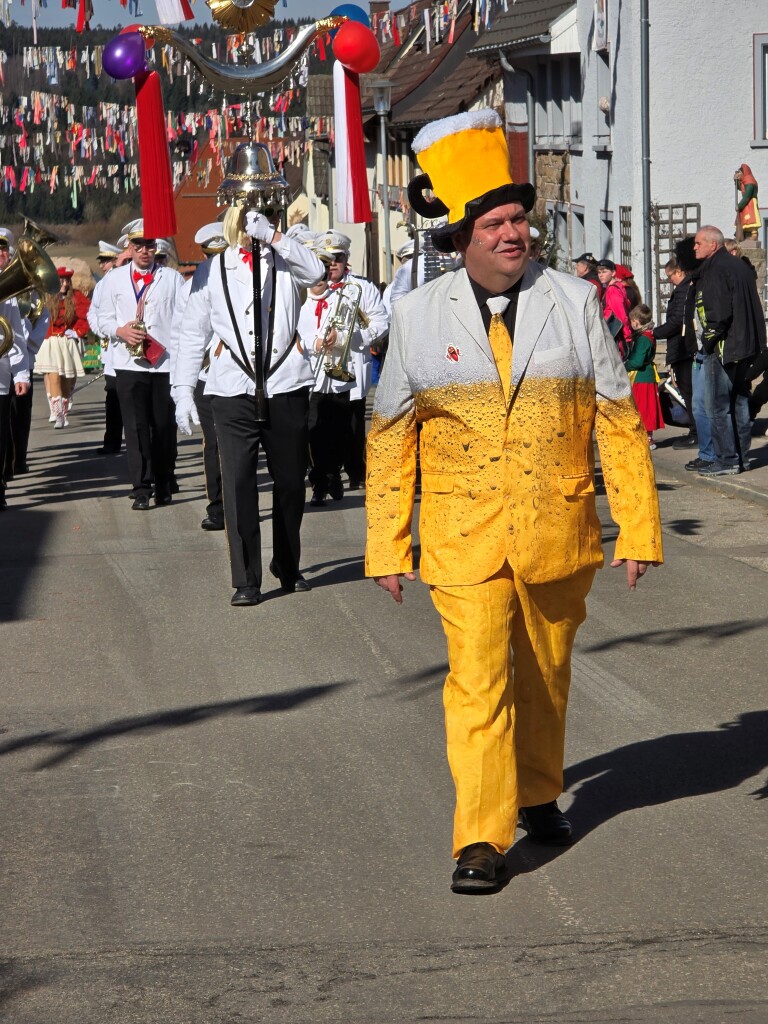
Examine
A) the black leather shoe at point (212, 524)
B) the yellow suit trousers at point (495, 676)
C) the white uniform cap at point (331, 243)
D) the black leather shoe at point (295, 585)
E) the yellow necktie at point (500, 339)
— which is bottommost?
the black leather shoe at point (212, 524)

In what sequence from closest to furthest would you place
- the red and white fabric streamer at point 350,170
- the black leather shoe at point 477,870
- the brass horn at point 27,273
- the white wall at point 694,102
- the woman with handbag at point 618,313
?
1. the black leather shoe at point 477,870
2. the red and white fabric streamer at point 350,170
3. the brass horn at point 27,273
4. the woman with handbag at point 618,313
5. the white wall at point 694,102

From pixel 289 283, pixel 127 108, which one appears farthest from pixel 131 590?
pixel 127 108

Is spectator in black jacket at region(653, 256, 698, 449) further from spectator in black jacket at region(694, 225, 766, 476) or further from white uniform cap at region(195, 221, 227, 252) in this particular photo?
white uniform cap at region(195, 221, 227, 252)

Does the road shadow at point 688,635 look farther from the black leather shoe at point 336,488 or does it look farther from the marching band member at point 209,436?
the black leather shoe at point 336,488

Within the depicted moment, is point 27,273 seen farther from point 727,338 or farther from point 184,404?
point 727,338

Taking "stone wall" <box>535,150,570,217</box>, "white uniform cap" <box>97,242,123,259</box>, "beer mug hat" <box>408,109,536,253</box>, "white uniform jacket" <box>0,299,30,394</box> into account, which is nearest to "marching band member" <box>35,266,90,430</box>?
"white uniform cap" <box>97,242,123,259</box>

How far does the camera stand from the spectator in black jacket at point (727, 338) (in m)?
13.6

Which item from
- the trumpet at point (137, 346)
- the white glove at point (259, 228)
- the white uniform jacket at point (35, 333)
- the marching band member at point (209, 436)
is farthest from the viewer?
the white uniform jacket at point (35, 333)

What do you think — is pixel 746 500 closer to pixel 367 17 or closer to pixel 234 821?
pixel 367 17

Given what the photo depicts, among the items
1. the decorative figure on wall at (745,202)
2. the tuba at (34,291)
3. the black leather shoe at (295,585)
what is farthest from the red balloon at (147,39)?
the decorative figure on wall at (745,202)

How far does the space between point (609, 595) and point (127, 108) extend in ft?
124

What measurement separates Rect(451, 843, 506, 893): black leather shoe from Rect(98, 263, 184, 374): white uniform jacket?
8.80 metres

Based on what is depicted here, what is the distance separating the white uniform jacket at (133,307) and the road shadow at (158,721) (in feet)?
20.7

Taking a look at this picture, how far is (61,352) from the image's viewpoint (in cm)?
2111
